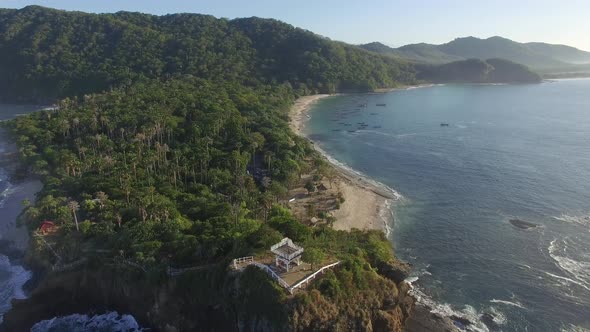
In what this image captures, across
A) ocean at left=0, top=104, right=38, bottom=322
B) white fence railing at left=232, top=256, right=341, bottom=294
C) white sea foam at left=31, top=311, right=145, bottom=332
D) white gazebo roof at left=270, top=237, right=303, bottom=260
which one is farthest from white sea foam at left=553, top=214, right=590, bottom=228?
ocean at left=0, top=104, right=38, bottom=322

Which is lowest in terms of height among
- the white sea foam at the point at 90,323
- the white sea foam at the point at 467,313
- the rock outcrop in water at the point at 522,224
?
the white sea foam at the point at 90,323

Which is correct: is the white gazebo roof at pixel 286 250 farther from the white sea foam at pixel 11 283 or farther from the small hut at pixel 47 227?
the small hut at pixel 47 227

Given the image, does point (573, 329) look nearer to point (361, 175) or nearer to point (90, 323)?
point (90, 323)

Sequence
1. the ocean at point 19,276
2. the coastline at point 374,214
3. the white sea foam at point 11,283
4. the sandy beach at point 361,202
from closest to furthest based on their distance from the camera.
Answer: the ocean at point 19,276 → the coastline at point 374,214 → the white sea foam at point 11,283 → the sandy beach at point 361,202

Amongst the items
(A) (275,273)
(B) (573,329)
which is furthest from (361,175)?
(A) (275,273)

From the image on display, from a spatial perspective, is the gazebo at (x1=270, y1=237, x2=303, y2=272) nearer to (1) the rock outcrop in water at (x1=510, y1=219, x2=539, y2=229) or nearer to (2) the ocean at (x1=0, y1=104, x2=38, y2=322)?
(2) the ocean at (x1=0, y1=104, x2=38, y2=322)

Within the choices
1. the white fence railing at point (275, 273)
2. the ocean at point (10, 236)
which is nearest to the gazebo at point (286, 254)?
the white fence railing at point (275, 273)

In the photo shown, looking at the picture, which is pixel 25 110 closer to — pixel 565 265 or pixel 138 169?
pixel 138 169
